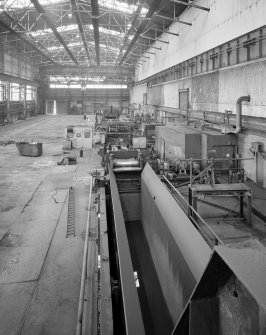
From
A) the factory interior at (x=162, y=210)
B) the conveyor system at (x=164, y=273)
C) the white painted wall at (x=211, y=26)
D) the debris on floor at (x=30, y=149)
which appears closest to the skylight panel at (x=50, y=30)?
the factory interior at (x=162, y=210)

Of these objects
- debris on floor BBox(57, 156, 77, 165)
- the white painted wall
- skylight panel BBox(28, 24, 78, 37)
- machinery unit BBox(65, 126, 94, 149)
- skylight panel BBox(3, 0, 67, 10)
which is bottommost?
debris on floor BBox(57, 156, 77, 165)

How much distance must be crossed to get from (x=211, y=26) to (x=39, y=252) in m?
13.4

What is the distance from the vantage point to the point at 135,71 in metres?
42.8

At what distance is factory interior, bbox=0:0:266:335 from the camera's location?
3.68 m

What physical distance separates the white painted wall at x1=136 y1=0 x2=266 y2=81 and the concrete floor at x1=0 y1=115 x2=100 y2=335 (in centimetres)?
835

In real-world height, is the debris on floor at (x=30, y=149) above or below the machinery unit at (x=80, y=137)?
below

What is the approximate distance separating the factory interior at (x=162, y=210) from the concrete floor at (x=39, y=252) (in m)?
0.02

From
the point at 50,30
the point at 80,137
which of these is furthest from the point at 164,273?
the point at 50,30

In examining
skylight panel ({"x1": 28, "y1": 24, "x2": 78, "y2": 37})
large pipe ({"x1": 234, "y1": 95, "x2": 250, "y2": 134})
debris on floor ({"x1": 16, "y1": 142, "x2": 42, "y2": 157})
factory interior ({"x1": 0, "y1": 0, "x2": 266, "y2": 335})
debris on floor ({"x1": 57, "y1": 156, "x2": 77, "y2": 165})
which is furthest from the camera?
skylight panel ({"x1": 28, "y1": 24, "x2": 78, "y2": 37})

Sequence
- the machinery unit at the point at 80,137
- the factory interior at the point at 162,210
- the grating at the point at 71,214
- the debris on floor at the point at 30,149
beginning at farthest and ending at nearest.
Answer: the machinery unit at the point at 80,137 → the debris on floor at the point at 30,149 → the grating at the point at 71,214 → the factory interior at the point at 162,210

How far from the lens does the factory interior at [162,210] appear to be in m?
3.68

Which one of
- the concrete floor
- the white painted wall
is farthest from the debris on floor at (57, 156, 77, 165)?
the white painted wall

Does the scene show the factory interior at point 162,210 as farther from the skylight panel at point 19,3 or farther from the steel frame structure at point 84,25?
the steel frame structure at point 84,25

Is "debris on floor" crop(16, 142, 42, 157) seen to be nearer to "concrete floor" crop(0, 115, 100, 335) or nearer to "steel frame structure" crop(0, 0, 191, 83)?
"concrete floor" crop(0, 115, 100, 335)
